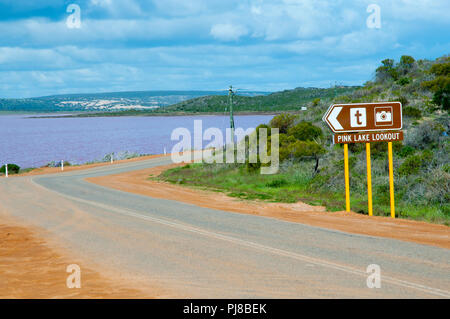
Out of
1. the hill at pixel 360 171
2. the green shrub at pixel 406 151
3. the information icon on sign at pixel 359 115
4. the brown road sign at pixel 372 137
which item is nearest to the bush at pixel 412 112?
the hill at pixel 360 171

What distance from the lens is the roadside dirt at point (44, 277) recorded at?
300 inches

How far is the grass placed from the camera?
1562cm

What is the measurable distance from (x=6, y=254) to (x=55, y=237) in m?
1.63

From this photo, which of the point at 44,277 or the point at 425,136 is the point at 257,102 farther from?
the point at 44,277

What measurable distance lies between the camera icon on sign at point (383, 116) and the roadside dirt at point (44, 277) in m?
9.54

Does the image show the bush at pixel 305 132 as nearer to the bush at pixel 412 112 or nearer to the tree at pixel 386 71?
the bush at pixel 412 112

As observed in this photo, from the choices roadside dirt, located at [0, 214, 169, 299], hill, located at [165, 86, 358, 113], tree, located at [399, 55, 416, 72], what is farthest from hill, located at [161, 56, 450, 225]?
hill, located at [165, 86, 358, 113]

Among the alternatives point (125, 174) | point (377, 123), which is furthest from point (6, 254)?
point (125, 174)

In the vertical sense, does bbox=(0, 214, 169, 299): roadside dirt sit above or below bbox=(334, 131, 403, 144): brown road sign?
below

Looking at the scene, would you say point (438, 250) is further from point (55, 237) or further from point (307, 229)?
point (55, 237)

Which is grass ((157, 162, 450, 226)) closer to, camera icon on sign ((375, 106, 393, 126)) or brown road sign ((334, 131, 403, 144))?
brown road sign ((334, 131, 403, 144))

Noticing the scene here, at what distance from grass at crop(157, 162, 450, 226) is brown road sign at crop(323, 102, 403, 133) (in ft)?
8.75

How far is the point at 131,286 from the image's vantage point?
7.91 meters

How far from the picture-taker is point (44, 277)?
8750 mm
